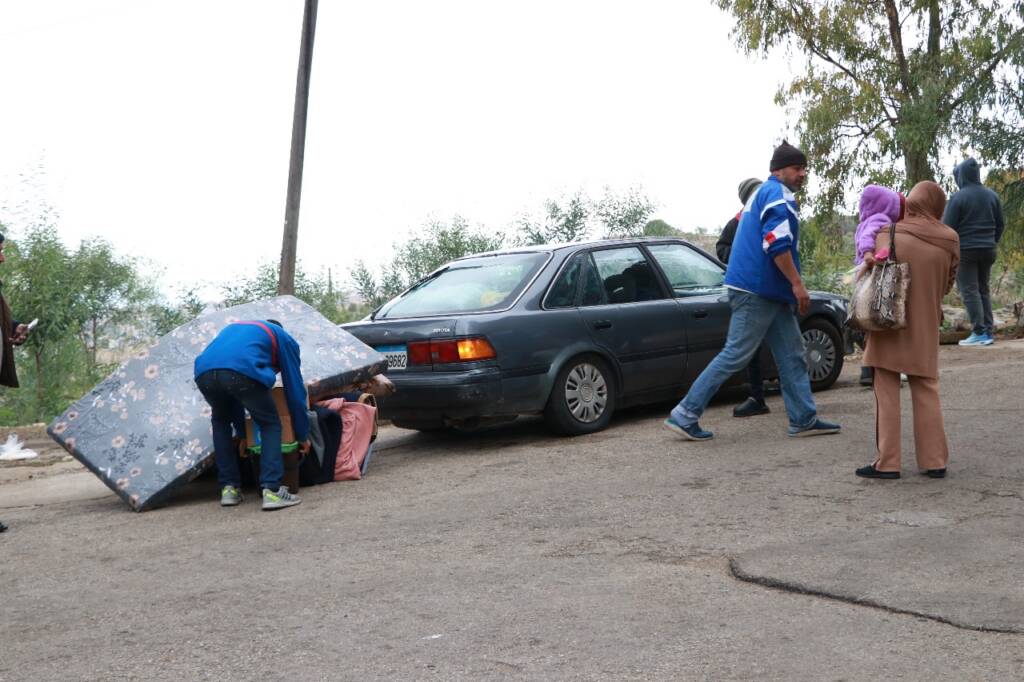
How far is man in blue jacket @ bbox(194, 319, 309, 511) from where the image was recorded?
22.4ft

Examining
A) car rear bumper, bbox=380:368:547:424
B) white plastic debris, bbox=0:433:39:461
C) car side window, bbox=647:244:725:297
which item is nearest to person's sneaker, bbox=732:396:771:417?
car side window, bbox=647:244:725:297

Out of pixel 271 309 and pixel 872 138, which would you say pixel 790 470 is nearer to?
pixel 271 309

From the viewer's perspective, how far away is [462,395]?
8.23 metres

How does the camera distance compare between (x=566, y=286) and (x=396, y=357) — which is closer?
(x=396, y=357)

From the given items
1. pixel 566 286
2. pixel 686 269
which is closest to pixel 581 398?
pixel 566 286

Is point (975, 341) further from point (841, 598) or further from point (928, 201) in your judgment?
point (841, 598)

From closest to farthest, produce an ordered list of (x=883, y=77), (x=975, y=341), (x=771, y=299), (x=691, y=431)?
(x=771, y=299) < (x=691, y=431) < (x=975, y=341) < (x=883, y=77)

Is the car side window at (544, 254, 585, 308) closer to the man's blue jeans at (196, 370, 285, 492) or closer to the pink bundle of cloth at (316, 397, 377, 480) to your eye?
the pink bundle of cloth at (316, 397, 377, 480)

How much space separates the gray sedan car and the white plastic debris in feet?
10.9

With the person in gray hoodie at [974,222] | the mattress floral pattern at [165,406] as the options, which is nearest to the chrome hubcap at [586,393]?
the mattress floral pattern at [165,406]

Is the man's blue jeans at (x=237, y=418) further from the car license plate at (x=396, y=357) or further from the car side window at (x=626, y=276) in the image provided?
the car side window at (x=626, y=276)

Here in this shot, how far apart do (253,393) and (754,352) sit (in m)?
3.41

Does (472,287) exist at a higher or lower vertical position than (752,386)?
higher

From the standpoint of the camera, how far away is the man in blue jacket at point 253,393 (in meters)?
6.84
